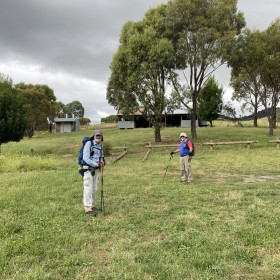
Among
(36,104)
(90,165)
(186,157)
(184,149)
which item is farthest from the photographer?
(36,104)

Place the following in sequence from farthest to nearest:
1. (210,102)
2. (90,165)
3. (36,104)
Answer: (36,104) → (210,102) → (90,165)

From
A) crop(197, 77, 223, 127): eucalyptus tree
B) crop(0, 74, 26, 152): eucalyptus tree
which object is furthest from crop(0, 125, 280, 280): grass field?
crop(197, 77, 223, 127): eucalyptus tree

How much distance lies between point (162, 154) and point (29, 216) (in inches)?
648

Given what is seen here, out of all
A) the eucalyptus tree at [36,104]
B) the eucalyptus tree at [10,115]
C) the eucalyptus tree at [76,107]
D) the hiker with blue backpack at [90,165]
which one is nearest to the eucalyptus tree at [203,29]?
the eucalyptus tree at [10,115]

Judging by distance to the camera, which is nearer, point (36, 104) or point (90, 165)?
point (90, 165)

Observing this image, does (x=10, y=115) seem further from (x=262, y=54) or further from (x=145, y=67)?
(x=262, y=54)

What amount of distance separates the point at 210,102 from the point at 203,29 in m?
24.1

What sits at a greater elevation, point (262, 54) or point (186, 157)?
point (262, 54)

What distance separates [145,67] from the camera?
84.7 ft

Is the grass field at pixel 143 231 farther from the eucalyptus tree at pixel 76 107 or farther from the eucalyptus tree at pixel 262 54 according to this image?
the eucalyptus tree at pixel 76 107

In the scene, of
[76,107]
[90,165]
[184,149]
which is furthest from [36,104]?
[76,107]

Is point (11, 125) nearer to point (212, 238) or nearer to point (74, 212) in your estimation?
point (74, 212)

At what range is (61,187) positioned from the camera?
1128 centimetres

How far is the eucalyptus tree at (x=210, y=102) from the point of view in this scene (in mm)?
48500
